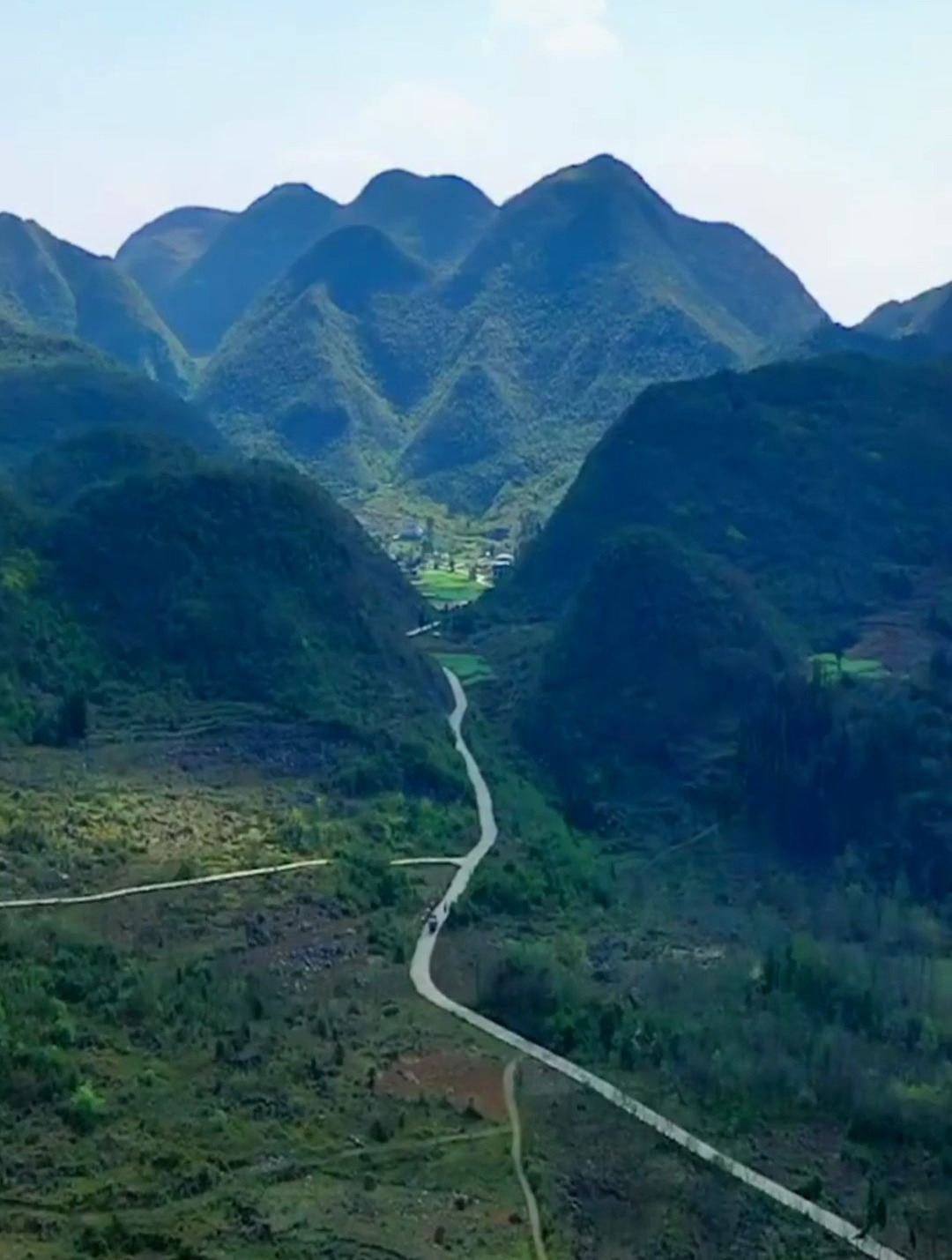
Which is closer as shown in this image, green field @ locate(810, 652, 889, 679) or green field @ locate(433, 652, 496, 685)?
green field @ locate(810, 652, 889, 679)

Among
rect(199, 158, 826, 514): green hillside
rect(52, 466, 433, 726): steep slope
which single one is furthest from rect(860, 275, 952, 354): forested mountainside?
rect(52, 466, 433, 726): steep slope

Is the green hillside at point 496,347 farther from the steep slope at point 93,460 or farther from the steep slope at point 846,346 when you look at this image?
the steep slope at point 93,460

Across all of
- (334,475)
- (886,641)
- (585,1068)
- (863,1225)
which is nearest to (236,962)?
(585,1068)

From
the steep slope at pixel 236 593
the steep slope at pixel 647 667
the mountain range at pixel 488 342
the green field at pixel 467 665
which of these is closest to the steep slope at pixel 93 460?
the steep slope at pixel 236 593

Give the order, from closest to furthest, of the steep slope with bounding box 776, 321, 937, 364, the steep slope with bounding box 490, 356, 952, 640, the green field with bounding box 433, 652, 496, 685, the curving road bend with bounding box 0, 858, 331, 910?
1. the curving road bend with bounding box 0, 858, 331, 910
2. the green field with bounding box 433, 652, 496, 685
3. the steep slope with bounding box 490, 356, 952, 640
4. the steep slope with bounding box 776, 321, 937, 364

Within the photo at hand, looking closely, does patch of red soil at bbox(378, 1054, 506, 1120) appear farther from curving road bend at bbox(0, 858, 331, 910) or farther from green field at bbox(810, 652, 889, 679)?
green field at bbox(810, 652, 889, 679)

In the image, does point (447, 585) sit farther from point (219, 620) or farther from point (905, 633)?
point (219, 620)

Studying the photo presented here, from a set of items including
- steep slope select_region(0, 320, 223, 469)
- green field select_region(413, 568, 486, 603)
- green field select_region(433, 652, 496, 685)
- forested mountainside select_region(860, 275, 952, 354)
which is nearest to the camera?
green field select_region(433, 652, 496, 685)

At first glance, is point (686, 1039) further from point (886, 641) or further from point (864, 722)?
point (886, 641)
